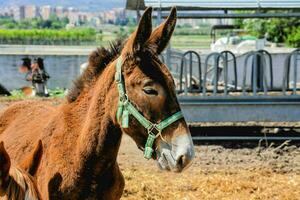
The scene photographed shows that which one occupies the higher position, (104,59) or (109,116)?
(104,59)

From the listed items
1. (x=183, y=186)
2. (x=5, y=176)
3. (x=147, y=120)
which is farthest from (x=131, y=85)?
(x=183, y=186)

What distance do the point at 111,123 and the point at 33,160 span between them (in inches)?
23.7

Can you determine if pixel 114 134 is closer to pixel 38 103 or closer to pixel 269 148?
pixel 38 103

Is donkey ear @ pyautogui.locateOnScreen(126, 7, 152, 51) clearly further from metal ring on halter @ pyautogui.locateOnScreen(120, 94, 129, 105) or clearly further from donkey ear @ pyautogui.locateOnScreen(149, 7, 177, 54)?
metal ring on halter @ pyautogui.locateOnScreen(120, 94, 129, 105)

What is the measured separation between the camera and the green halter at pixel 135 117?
4.36 meters

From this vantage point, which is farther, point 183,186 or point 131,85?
point 183,186

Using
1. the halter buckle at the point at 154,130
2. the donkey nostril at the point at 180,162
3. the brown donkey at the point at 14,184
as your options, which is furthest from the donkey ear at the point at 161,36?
the brown donkey at the point at 14,184

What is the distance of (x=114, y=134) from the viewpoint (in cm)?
475

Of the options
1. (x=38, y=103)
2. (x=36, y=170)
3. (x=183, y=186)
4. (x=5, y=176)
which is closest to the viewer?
(x=5, y=176)

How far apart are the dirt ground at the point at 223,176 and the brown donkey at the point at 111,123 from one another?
11.2 feet

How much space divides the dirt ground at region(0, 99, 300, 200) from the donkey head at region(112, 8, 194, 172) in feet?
12.7

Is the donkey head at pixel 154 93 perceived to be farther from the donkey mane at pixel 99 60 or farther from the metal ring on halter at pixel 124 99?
the donkey mane at pixel 99 60

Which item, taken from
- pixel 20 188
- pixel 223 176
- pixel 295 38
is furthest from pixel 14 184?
pixel 295 38

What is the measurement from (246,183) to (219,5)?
161 inches
